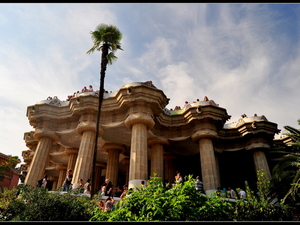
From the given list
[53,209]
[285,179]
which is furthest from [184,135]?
[53,209]

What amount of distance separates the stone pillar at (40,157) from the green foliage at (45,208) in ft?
30.3

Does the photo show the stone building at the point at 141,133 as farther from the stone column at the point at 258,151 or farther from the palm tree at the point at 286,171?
the palm tree at the point at 286,171

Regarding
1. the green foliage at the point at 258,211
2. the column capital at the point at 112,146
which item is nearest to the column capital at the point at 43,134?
the column capital at the point at 112,146

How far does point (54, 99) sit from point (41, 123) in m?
2.93

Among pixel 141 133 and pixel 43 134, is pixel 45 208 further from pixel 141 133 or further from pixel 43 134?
pixel 43 134

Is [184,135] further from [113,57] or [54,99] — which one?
[54,99]

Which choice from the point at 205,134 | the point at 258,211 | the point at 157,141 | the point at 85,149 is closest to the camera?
the point at 258,211

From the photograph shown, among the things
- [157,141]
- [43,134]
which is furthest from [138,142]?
[43,134]

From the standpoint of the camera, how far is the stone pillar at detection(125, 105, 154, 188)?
746 inches

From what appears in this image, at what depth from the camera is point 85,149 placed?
21.5 m

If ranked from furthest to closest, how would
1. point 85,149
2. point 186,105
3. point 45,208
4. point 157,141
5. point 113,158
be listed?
point 113,158
point 186,105
point 157,141
point 85,149
point 45,208

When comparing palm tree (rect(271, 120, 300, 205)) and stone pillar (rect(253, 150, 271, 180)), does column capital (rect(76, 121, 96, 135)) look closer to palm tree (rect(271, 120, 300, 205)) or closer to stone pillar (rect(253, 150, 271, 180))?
palm tree (rect(271, 120, 300, 205))

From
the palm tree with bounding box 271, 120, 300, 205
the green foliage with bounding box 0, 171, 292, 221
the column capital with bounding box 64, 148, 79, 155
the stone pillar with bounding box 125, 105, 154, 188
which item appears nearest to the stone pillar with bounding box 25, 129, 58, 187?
the column capital with bounding box 64, 148, 79, 155

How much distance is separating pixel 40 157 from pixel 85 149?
4.95 metres
